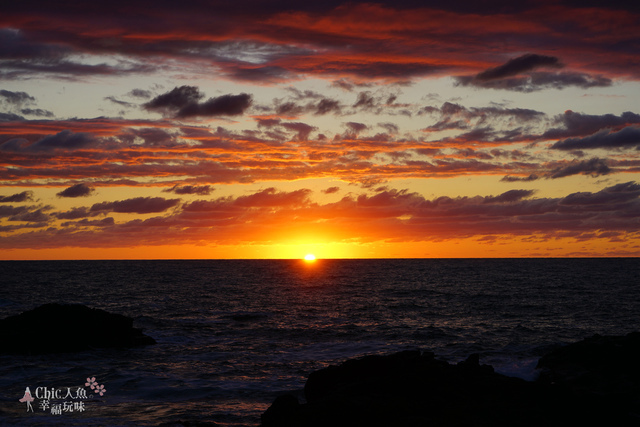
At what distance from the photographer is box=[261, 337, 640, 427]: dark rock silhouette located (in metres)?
15.0

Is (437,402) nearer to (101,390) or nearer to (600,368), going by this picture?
(600,368)

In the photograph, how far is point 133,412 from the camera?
20062 mm

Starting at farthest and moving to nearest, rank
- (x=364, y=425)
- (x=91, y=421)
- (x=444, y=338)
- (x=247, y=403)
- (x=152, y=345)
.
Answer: (x=444, y=338)
(x=152, y=345)
(x=247, y=403)
(x=91, y=421)
(x=364, y=425)

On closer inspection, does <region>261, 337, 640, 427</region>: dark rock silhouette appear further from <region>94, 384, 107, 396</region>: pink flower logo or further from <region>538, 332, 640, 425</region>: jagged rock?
<region>94, 384, 107, 396</region>: pink flower logo

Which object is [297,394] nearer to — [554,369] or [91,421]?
[91,421]

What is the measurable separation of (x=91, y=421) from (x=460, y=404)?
12746 mm

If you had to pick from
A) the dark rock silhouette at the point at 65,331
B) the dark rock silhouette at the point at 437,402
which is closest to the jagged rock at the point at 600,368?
the dark rock silhouette at the point at 437,402

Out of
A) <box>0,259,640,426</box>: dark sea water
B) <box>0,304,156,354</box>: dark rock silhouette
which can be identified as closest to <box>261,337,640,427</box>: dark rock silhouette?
<box>0,259,640,426</box>: dark sea water

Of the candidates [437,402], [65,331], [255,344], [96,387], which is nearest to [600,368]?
[437,402]

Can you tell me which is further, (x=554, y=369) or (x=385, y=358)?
(x=554, y=369)

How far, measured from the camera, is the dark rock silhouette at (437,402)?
15.0 m

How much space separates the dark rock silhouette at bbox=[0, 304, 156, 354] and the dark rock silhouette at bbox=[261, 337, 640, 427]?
20123mm

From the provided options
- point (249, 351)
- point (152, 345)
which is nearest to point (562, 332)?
point (249, 351)

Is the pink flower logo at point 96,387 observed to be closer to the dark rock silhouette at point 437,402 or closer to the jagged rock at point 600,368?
the dark rock silhouette at point 437,402
